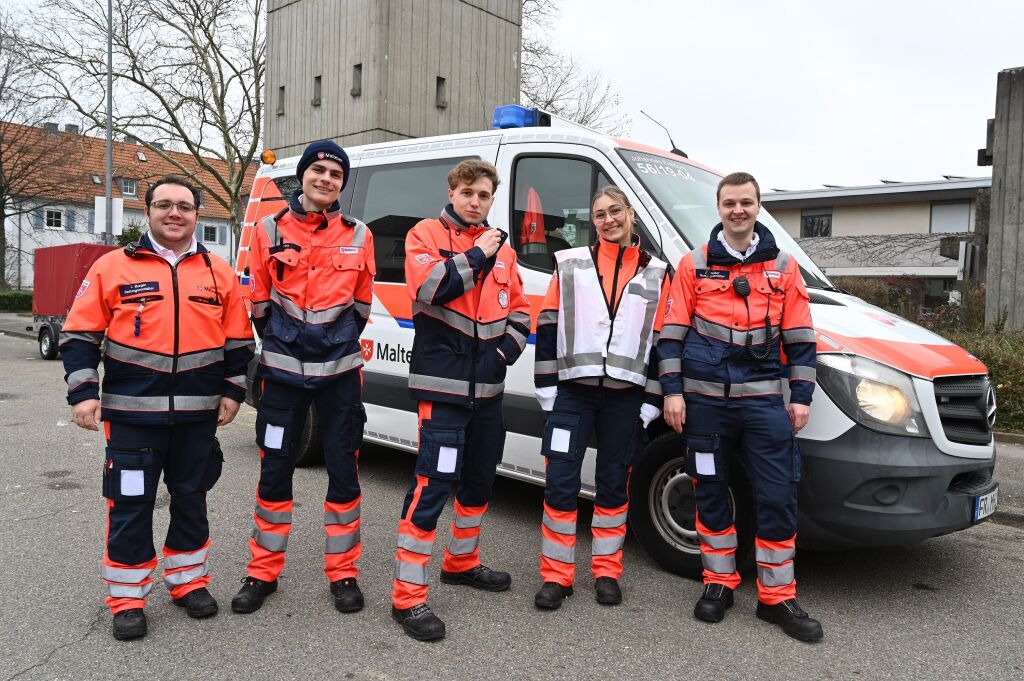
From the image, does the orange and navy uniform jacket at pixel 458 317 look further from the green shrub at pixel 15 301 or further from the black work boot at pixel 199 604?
the green shrub at pixel 15 301

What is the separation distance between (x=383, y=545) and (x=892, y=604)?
101 inches

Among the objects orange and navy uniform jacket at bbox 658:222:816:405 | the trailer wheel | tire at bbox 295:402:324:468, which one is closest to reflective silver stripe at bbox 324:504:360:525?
Answer: orange and navy uniform jacket at bbox 658:222:816:405

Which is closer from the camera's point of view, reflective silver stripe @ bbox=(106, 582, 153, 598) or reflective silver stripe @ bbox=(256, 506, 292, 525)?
reflective silver stripe @ bbox=(106, 582, 153, 598)

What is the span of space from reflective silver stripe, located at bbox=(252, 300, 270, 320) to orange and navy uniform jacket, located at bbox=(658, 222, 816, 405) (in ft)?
5.76

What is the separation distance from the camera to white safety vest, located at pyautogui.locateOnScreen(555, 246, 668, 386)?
3514mm

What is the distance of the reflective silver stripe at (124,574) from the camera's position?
3.17 m

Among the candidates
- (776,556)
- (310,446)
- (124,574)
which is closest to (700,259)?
(776,556)

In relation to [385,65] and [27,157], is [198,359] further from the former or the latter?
[27,157]

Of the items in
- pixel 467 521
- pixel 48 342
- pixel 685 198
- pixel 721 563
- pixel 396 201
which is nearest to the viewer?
pixel 721 563

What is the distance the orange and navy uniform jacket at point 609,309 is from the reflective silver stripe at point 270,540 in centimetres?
135

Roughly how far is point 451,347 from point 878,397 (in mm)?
1861

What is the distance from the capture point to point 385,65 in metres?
15.7

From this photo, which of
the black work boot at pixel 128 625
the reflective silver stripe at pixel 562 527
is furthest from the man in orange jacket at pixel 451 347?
the black work boot at pixel 128 625

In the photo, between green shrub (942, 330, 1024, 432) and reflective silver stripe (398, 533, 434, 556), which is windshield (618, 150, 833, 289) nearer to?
reflective silver stripe (398, 533, 434, 556)
